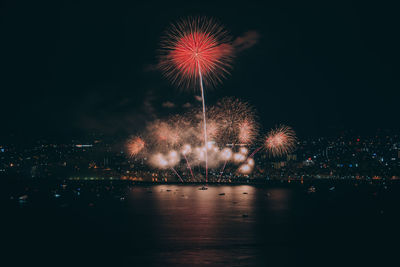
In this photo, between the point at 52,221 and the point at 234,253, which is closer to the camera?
the point at 234,253

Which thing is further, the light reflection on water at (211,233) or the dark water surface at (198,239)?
the light reflection on water at (211,233)

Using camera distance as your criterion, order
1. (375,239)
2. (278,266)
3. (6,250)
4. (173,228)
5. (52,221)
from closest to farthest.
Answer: (278,266)
(6,250)
(375,239)
(173,228)
(52,221)

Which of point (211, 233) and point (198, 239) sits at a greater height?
Result: point (211, 233)

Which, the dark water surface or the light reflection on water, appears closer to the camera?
the dark water surface

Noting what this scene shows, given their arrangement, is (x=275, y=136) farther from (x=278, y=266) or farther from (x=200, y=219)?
(x=278, y=266)

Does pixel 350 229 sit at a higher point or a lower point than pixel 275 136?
lower

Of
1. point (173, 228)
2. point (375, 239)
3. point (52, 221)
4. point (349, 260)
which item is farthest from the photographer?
point (52, 221)

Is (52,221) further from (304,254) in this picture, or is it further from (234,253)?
(304,254)

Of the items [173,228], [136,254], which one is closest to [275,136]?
[173,228]

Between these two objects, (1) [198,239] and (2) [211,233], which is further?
(2) [211,233]
